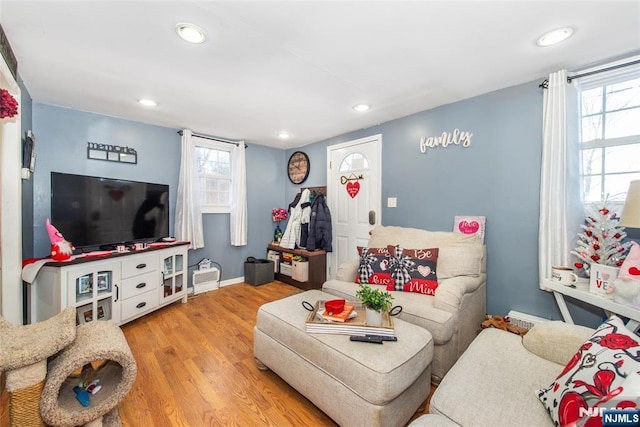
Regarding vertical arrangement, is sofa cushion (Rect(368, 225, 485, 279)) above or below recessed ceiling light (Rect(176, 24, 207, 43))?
below

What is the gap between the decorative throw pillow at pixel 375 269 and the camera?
223 centimetres

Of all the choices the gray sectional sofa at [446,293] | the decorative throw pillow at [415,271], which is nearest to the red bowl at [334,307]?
the gray sectional sofa at [446,293]

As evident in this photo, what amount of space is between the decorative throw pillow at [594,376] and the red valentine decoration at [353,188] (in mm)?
2563

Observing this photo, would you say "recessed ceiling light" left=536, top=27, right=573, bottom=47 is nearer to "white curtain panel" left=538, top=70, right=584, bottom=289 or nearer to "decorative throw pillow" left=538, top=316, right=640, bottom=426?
"white curtain panel" left=538, top=70, right=584, bottom=289

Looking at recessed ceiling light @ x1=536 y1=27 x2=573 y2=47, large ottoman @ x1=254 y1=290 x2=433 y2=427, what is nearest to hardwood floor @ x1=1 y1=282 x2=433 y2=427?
large ottoman @ x1=254 y1=290 x2=433 y2=427

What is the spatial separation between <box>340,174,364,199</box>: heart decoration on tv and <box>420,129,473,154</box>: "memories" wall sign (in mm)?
866

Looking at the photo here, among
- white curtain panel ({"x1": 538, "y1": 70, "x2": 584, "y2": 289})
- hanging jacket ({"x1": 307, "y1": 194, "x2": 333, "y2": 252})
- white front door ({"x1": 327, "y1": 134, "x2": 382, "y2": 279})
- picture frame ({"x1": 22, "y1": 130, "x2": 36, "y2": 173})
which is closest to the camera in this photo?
white curtain panel ({"x1": 538, "y1": 70, "x2": 584, "y2": 289})

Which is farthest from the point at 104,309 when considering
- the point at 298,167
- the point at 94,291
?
the point at 298,167

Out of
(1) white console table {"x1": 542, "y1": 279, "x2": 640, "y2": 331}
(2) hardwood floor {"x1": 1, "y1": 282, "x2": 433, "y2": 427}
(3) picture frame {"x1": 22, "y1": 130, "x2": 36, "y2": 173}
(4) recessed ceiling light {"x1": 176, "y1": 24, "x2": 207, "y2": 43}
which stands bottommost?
(2) hardwood floor {"x1": 1, "y1": 282, "x2": 433, "y2": 427}

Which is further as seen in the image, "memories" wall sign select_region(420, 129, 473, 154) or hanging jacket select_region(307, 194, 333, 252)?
hanging jacket select_region(307, 194, 333, 252)

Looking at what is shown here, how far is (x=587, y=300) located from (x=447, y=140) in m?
1.62

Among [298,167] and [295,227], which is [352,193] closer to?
[295,227]

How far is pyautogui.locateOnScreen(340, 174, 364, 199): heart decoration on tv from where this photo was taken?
11.0 feet

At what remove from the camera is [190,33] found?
1.49 m
